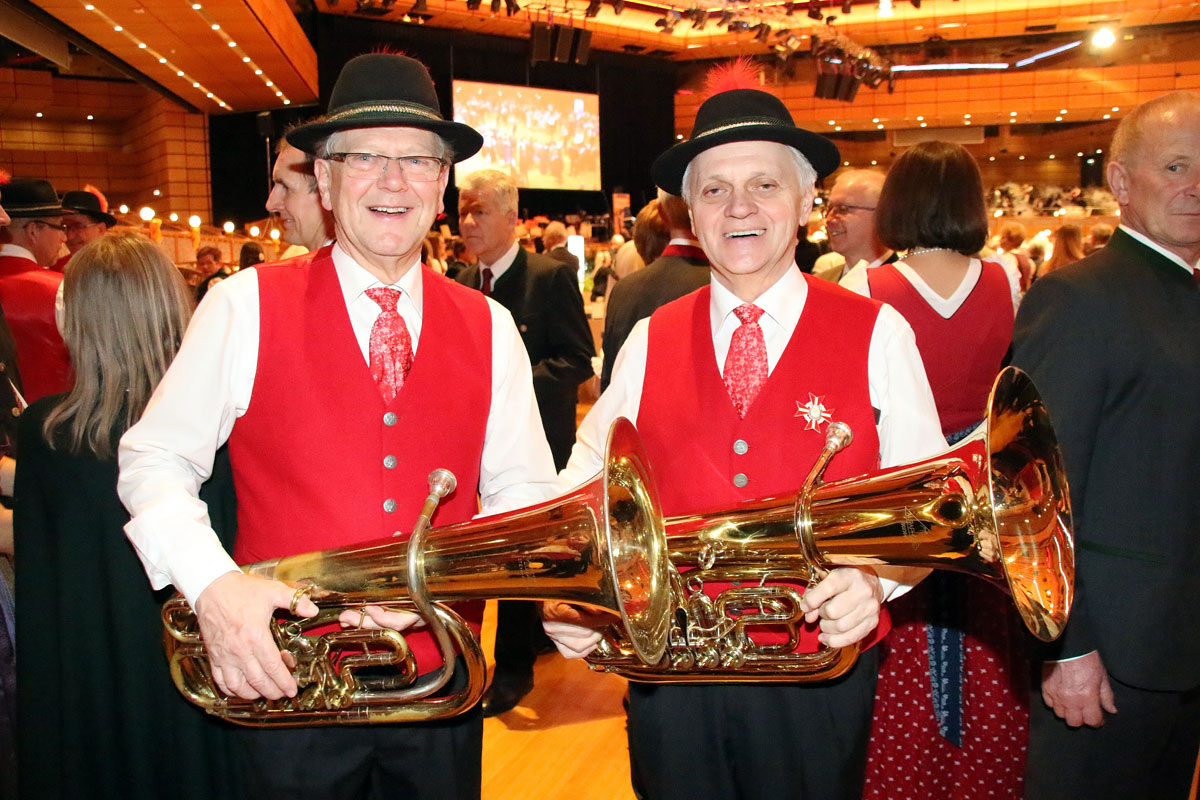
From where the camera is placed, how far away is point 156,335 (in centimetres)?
218

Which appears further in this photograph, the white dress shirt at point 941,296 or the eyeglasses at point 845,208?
the eyeglasses at point 845,208

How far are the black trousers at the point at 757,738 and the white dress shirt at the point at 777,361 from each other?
25 centimetres

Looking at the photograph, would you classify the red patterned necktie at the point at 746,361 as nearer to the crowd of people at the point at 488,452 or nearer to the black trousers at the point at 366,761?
the crowd of people at the point at 488,452

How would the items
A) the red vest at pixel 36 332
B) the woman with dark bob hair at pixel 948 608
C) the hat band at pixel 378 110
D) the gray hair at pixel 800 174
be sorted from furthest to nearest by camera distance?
the red vest at pixel 36 332 < the woman with dark bob hair at pixel 948 608 < the gray hair at pixel 800 174 < the hat band at pixel 378 110

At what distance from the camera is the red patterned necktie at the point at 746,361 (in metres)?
1.74

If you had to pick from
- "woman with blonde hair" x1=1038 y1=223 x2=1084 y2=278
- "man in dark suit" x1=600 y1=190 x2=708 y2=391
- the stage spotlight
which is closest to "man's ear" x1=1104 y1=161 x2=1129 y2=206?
"man in dark suit" x1=600 y1=190 x2=708 y2=391

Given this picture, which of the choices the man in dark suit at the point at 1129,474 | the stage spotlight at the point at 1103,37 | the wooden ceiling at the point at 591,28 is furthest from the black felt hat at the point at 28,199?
the stage spotlight at the point at 1103,37

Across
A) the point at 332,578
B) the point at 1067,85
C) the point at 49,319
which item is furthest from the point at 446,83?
the point at 332,578

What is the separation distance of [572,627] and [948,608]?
5.04 feet

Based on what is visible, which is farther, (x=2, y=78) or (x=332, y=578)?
(x=2, y=78)

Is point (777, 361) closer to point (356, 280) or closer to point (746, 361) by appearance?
point (746, 361)

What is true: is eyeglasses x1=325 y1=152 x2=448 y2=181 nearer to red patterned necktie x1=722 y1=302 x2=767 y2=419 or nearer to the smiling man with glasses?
red patterned necktie x1=722 y1=302 x2=767 y2=419

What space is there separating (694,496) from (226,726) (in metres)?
1.22

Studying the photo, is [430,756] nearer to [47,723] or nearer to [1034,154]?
[47,723]
